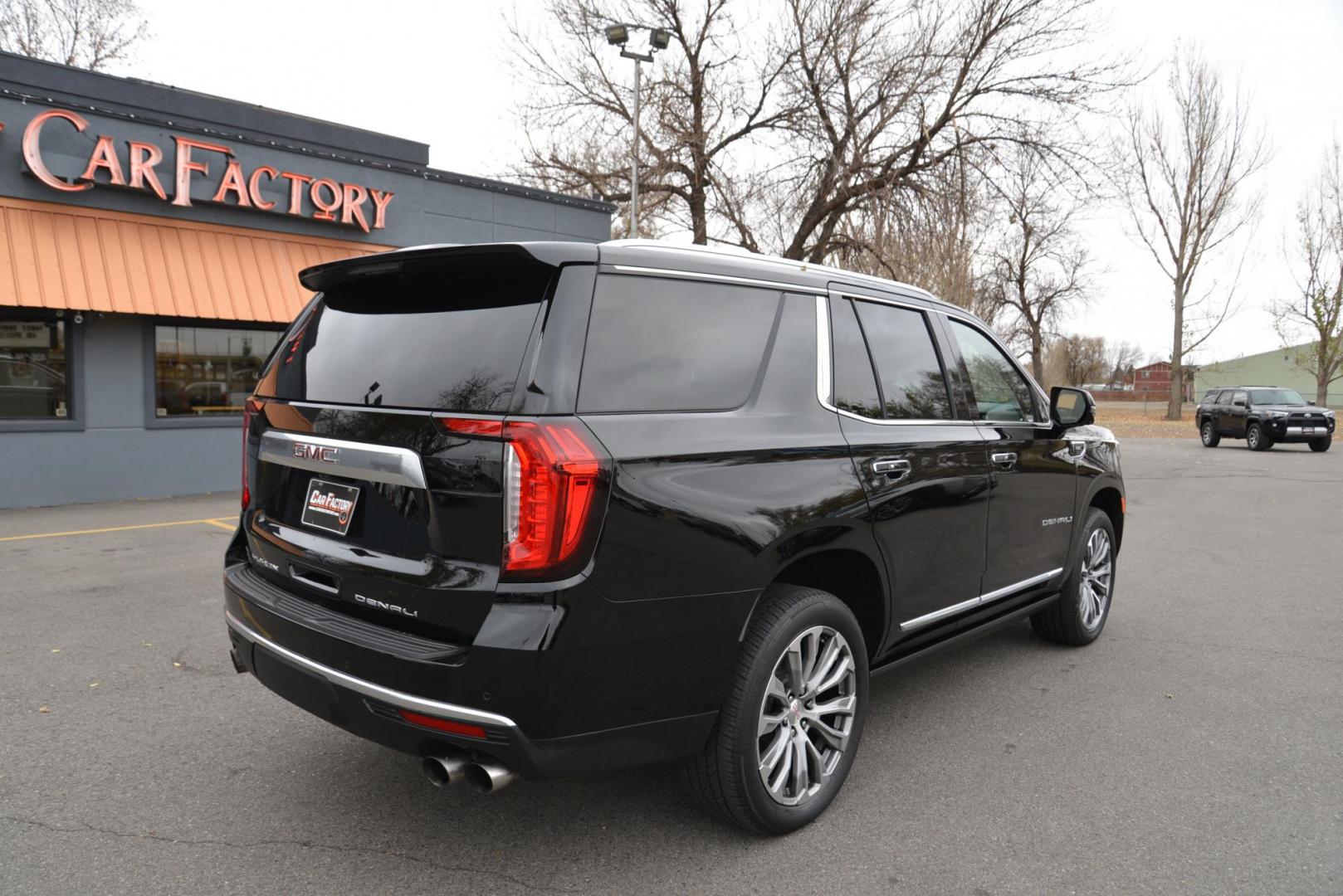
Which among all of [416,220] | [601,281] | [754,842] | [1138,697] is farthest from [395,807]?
[416,220]

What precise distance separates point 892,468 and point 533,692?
1.67m

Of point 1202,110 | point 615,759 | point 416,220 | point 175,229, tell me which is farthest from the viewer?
point 1202,110

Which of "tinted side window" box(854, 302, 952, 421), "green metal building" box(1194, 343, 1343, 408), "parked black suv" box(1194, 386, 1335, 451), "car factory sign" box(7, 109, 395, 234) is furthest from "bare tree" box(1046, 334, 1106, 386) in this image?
"tinted side window" box(854, 302, 952, 421)

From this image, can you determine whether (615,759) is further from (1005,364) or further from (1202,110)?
(1202,110)

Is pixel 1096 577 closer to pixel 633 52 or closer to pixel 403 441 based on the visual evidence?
pixel 403 441

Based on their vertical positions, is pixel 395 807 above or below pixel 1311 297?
below

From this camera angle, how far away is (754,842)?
2.85m

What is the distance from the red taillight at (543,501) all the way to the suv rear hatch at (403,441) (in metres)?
0.04

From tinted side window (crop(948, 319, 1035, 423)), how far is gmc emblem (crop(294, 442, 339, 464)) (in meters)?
2.77

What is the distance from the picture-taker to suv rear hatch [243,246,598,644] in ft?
7.72

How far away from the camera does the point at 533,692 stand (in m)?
2.26

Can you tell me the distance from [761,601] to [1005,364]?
2341 millimetres

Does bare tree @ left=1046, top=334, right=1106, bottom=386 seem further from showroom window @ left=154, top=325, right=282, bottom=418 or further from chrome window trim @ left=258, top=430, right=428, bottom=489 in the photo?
chrome window trim @ left=258, top=430, right=428, bottom=489

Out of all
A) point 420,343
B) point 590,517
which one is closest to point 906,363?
point 590,517
